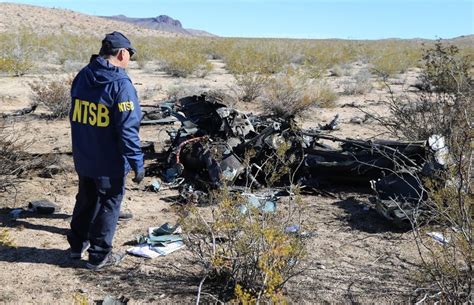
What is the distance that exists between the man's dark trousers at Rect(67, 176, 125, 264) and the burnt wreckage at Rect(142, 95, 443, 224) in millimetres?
1719

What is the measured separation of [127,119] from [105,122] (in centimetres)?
21

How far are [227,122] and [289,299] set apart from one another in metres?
3.41

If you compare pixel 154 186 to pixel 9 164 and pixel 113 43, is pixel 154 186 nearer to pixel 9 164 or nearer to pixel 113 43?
pixel 9 164

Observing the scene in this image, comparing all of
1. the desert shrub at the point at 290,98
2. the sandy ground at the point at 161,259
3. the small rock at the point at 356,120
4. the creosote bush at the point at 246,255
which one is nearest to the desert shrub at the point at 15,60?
the desert shrub at the point at 290,98

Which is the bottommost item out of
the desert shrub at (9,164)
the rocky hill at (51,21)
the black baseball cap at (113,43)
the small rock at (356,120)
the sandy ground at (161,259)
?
the sandy ground at (161,259)

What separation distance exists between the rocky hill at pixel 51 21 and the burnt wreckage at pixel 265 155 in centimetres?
4859

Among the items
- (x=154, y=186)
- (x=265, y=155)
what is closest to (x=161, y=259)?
(x=154, y=186)

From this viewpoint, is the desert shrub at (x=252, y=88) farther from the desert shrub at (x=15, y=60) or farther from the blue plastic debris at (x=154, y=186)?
the desert shrub at (x=15, y=60)

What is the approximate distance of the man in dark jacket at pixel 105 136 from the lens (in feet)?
14.1

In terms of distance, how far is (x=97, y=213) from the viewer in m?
4.62

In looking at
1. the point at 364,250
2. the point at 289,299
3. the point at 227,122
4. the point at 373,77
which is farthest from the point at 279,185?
the point at 373,77

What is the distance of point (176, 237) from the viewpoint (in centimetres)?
513

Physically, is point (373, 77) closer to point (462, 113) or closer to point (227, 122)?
point (227, 122)

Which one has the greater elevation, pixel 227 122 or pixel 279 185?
pixel 227 122
